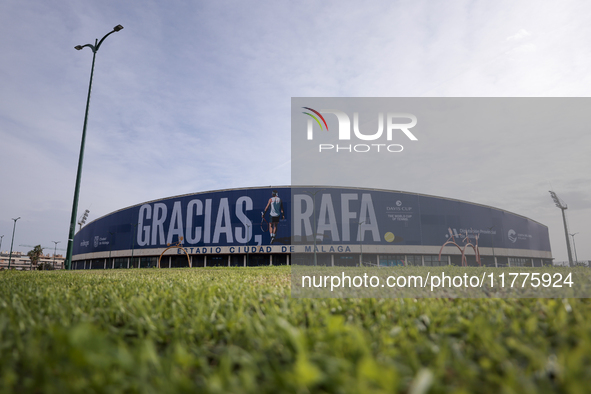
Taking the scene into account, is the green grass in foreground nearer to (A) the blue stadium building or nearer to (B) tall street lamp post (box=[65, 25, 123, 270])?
(B) tall street lamp post (box=[65, 25, 123, 270])

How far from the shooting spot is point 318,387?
1.35 m

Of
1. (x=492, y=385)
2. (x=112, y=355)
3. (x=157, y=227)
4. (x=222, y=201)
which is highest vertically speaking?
(x=222, y=201)

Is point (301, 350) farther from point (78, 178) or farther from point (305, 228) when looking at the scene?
point (305, 228)

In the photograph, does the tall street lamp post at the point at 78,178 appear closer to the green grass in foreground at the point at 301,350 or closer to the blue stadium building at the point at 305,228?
the green grass in foreground at the point at 301,350

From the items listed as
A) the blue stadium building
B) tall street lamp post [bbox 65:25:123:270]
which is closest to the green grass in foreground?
tall street lamp post [bbox 65:25:123:270]

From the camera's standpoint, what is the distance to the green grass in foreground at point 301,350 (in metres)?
1.28

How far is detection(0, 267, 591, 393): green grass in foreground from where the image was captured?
128cm

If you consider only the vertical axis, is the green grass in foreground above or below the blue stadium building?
below

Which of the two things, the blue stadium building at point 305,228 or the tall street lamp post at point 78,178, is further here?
the blue stadium building at point 305,228

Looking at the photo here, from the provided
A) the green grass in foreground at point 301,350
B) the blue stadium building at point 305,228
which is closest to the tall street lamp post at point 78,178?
the green grass in foreground at point 301,350

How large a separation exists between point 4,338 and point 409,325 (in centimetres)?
259

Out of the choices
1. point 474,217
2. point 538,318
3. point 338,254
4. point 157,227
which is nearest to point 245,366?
point 538,318

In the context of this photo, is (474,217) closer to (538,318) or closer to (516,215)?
(516,215)

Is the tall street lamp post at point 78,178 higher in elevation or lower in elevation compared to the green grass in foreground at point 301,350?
higher
